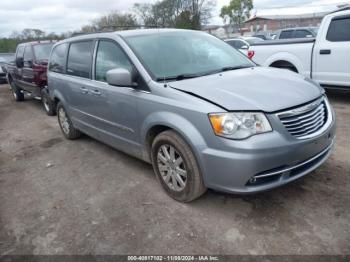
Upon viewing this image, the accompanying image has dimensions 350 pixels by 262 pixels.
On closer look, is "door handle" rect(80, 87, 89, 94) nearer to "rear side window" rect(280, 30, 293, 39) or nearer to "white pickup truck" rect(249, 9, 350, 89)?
"white pickup truck" rect(249, 9, 350, 89)

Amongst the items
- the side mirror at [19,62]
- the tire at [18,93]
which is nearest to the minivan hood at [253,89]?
the side mirror at [19,62]

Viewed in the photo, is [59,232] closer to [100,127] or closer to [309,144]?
[100,127]

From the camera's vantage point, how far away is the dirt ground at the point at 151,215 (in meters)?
2.75

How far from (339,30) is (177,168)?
516 cm

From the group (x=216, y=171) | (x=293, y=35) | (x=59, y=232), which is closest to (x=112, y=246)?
(x=59, y=232)

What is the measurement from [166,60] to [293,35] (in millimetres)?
11645

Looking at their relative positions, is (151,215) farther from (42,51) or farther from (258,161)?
(42,51)

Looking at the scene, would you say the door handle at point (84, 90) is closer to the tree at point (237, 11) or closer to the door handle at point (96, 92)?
the door handle at point (96, 92)

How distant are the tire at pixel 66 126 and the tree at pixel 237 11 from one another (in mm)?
73298

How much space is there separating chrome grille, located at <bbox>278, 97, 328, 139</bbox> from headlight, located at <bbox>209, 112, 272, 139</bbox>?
180 mm

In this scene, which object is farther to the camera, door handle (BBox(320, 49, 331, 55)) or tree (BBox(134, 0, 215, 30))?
tree (BBox(134, 0, 215, 30))

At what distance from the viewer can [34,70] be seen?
8.30 meters

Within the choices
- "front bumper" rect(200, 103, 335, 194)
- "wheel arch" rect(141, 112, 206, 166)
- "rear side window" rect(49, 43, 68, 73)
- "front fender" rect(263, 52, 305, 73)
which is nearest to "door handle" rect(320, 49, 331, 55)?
"front fender" rect(263, 52, 305, 73)

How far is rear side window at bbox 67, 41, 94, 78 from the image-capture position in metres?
4.56
